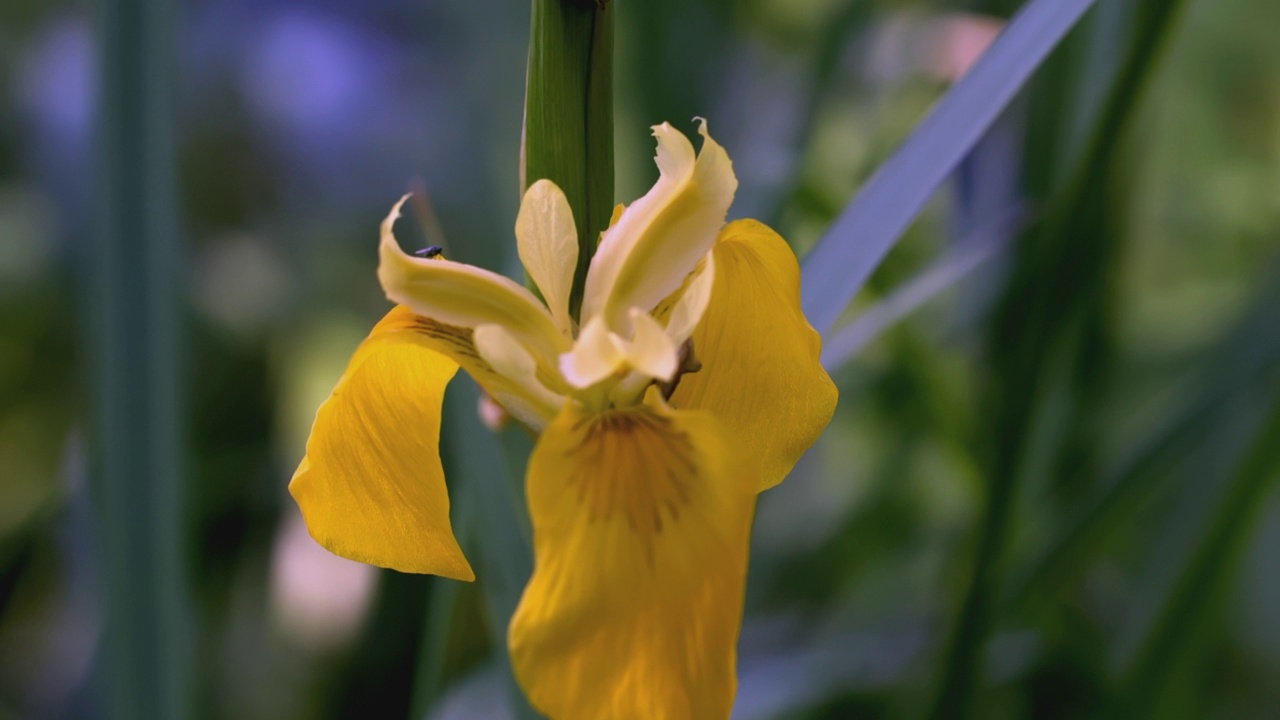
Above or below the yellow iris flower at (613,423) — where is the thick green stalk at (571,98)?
above

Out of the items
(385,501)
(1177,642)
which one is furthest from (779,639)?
(385,501)

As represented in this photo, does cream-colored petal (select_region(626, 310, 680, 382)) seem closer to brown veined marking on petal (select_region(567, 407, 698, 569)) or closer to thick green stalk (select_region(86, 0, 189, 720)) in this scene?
brown veined marking on petal (select_region(567, 407, 698, 569))

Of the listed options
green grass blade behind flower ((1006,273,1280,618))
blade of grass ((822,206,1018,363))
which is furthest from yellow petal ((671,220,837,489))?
green grass blade behind flower ((1006,273,1280,618))

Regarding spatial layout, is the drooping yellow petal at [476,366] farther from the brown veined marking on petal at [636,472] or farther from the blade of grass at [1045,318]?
the blade of grass at [1045,318]

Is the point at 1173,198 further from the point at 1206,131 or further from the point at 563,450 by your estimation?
the point at 563,450

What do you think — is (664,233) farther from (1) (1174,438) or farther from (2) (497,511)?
(1) (1174,438)

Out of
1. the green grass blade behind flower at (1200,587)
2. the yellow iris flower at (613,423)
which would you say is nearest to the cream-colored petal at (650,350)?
the yellow iris flower at (613,423)
